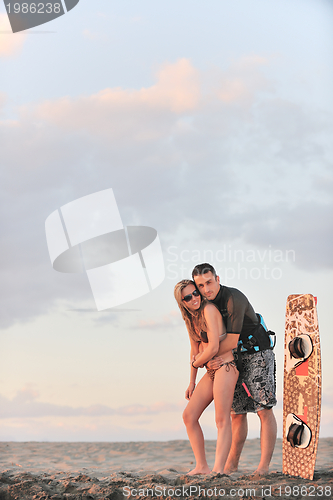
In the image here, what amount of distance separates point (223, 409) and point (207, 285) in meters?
0.97

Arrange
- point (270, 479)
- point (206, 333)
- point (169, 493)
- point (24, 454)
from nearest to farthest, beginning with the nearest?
point (169, 493) < point (270, 479) < point (206, 333) < point (24, 454)

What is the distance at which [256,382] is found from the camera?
372cm

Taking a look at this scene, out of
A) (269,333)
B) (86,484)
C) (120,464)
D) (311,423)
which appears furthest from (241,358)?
(120,464)

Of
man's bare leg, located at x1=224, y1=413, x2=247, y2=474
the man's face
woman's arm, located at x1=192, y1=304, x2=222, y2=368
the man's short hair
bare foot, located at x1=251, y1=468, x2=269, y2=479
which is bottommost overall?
bare foot, located at x1=251, y1=468, x2=269, y2=479

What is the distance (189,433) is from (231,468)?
1.78 ft

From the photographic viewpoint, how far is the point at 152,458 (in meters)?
5.61

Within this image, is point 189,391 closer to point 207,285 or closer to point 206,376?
point 206,376

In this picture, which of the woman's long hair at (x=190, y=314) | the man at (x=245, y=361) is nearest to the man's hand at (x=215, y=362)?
the man at (x=245, y=361)

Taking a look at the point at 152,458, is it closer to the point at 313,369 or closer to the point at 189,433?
the point at 189,433

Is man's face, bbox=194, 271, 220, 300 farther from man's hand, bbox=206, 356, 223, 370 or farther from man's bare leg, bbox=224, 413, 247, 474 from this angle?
man's bare leg, bbox=224, 413, 247, 474

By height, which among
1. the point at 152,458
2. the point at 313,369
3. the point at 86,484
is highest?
the point at 313,369

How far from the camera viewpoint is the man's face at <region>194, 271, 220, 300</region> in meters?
3.65

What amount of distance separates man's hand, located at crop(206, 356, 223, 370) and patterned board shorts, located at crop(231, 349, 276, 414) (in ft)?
0.78

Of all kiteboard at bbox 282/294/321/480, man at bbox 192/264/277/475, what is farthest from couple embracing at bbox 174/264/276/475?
kiteboard at bbox 282/294/321/480
